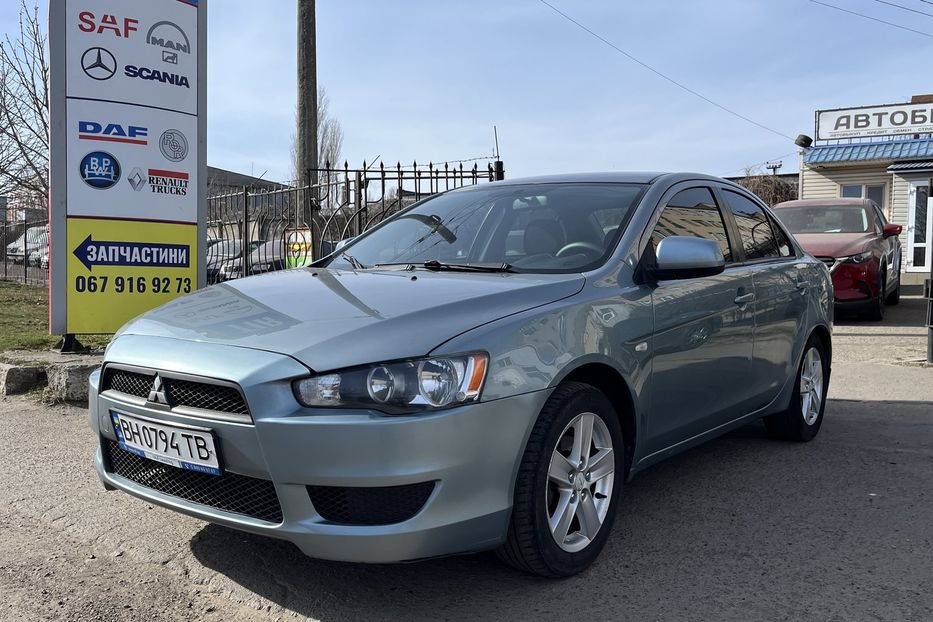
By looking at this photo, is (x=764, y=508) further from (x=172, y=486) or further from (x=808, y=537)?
(x=172, y=486)

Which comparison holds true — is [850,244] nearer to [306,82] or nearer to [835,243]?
[835,243]

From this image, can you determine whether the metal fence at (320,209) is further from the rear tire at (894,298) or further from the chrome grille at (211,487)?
the rear tire at (894,298)

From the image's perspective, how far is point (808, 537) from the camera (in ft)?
11.4

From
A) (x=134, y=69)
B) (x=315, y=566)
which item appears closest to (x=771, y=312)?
(x=315, y=566)

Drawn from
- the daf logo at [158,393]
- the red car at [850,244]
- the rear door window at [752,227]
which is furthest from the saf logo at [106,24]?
the red car at [850,244]

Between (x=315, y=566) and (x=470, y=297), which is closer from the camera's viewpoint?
(x=470, y=297)

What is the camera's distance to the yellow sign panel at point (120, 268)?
6742 millimetres

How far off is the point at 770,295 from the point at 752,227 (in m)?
0.47

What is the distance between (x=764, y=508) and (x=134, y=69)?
5.98 meters

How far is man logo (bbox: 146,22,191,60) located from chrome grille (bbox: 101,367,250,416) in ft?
16.0

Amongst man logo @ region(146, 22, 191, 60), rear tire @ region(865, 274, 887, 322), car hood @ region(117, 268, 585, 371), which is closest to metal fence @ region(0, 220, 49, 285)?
man logo @ region(146, 22, 191, 60)

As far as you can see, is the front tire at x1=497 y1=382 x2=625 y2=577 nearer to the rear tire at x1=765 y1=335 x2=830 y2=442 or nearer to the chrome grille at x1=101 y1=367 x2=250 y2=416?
the chrome grille at x1=101 y1=367 x2=250 y2=416

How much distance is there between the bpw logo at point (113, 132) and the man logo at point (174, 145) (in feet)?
0.51

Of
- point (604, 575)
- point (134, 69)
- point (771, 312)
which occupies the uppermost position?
point (134, 69)
